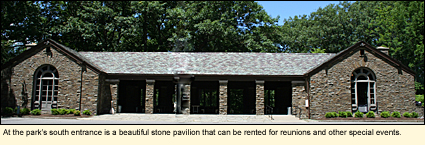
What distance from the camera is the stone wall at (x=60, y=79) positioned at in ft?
65.1

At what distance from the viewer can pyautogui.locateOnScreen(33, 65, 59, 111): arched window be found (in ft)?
65.3

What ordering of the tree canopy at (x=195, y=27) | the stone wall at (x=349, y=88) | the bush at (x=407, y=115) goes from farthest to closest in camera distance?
the tree canopy at (x=195, y=27) → the stone wall at (x=349, y=88) → the bush at (x=407, y=115)

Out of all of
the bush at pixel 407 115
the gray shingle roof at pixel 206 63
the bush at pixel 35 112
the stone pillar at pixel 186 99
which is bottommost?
the bush at pixel 35 112

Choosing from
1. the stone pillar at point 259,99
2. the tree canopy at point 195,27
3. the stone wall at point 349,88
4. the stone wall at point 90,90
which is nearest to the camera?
the stone wall at point 349,88

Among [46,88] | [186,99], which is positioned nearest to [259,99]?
[186,99]

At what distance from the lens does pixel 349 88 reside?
1905cm

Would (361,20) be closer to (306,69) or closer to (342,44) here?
(342,44)

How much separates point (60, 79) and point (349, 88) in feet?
58.0

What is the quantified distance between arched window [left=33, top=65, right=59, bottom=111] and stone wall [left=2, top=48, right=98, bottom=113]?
0.31 m

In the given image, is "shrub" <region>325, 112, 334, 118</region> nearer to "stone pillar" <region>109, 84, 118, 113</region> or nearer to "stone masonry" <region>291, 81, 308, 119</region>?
"stone masonry" <region>291, 81, 308, 119</region>

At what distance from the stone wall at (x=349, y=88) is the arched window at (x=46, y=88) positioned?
15856mm

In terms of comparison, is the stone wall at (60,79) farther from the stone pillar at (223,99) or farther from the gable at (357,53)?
the gable at (357,53)

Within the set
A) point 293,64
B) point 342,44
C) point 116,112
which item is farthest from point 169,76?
point 342,44

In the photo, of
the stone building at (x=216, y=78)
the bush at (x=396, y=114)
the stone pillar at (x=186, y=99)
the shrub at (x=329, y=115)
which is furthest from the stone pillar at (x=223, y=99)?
the bush at (x=396, y=114)
